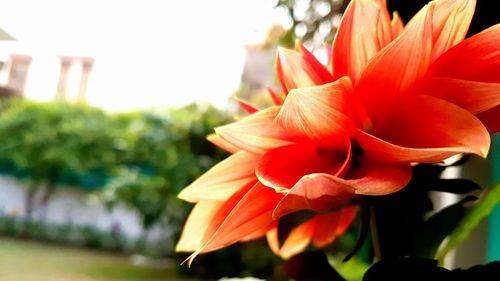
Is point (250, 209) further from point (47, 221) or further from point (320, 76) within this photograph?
point (47, 221)

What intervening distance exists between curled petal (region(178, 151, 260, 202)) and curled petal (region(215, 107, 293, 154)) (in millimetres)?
18

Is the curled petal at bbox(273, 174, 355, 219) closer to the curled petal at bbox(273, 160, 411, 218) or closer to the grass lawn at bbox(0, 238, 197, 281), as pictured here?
the curled petal at bbox(273, 160, 411, 218)

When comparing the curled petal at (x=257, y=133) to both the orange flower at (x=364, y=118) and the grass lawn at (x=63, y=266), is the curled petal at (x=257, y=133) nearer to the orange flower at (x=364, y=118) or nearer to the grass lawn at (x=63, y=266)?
the orange flower at (x=364, y=118)

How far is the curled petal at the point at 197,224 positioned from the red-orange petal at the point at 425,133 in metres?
0.10

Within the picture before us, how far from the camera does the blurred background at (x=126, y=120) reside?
790mm

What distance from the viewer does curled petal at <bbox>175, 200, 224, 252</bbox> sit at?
26cm

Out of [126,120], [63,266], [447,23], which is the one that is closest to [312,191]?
[447,23]

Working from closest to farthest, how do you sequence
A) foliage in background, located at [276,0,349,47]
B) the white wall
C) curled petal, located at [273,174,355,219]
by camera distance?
curled petal, located at [273,174,355,219] → foliage in background, located at [276,0,349,47] → the white wall

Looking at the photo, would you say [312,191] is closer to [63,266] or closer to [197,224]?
[197,224]

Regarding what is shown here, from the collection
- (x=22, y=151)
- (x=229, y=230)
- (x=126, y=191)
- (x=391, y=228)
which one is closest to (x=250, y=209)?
(x=229, y=230)

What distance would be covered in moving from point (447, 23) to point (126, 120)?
177cm

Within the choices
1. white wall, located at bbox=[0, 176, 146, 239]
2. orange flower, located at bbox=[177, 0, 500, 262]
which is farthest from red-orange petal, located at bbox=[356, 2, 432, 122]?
white wall, located at bbox=[0, 176, 146, 239]

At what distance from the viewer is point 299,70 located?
0.24 meters

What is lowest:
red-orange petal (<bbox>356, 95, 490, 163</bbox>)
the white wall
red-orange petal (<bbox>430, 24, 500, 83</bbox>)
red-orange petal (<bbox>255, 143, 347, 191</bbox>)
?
the white wall
